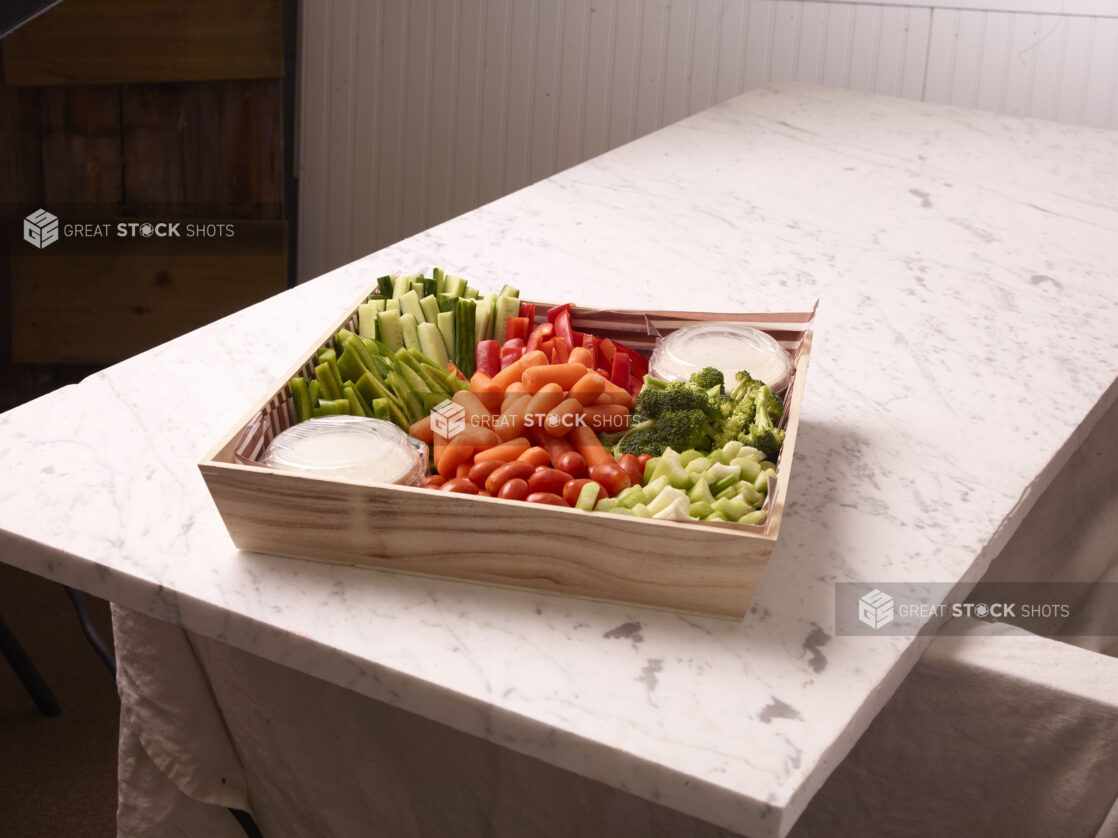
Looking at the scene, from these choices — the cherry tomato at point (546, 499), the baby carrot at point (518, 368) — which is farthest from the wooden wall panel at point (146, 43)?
the cherry tomato at point (546, 499)

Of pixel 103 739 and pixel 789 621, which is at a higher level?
pixel 789 621

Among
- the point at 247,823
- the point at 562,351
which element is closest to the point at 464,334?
the point at 562,351

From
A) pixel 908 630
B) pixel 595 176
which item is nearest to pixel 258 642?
pixel 908 630

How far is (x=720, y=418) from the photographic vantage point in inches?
45.3

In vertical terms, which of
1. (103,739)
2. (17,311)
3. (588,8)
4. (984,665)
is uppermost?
(588,8)

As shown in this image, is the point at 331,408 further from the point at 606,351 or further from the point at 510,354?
the point at 606,351

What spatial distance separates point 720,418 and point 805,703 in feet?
1.14

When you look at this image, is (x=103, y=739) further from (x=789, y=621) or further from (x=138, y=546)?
(x=789, y=621)

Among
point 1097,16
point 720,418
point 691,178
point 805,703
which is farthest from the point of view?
point 1097,16

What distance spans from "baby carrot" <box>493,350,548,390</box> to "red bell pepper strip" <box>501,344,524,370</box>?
35 millimetres

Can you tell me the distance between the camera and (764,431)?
1.09 m

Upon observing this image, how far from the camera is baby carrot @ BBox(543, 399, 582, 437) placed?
1.12 m

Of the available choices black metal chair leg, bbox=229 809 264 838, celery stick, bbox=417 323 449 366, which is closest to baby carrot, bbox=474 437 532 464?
celery stick, bbox=417 323 449 366

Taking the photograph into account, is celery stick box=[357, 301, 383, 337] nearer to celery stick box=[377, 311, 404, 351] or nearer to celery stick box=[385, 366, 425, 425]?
celery stick box=[377, 311, 404, 351]
